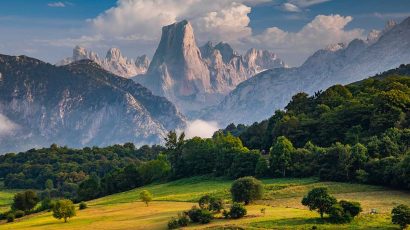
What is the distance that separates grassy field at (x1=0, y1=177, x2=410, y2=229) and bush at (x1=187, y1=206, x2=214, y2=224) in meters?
1.16

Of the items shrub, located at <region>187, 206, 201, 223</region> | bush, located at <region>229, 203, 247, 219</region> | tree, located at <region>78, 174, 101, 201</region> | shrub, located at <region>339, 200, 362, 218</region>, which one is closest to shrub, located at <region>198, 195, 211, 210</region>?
shrub, located at <region>187, 206, 201, 223</region>

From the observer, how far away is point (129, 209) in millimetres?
88188

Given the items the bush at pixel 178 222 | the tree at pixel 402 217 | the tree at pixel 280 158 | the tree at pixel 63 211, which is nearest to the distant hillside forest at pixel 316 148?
the tree at pixel 280 158

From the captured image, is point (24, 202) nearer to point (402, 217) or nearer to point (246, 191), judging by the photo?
point (246, 191)

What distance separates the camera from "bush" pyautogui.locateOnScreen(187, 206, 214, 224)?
2627 inches

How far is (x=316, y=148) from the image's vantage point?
111500 millimetres

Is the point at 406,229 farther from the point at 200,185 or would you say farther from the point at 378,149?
the point at 200,185

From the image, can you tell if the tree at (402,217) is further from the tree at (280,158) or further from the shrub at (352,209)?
the tree at (280,158)

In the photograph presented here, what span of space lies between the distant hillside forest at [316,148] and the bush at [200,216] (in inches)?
1317

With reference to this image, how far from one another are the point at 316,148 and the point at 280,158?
7.90 m

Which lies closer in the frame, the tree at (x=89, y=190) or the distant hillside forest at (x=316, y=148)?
the distant hillside forest at (x=316, y=148)

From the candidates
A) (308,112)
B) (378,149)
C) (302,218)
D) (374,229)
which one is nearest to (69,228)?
(302,218)

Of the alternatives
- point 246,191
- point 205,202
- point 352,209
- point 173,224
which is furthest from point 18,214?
point 352,209

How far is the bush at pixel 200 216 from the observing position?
6673 centimetres
